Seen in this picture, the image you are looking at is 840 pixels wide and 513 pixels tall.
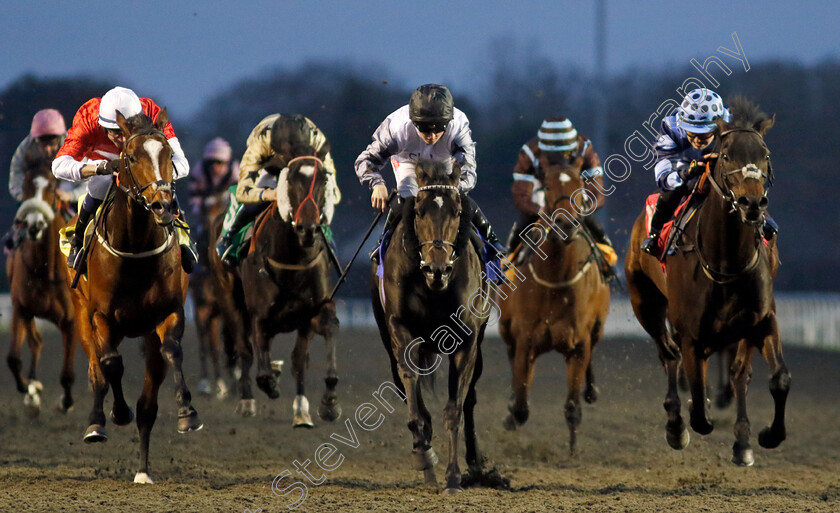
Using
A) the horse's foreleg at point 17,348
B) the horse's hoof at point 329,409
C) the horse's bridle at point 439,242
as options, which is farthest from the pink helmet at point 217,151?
the horse's bridle at point 439,242

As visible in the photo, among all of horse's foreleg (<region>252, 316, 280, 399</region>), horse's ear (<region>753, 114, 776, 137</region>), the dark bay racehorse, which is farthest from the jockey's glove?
the dark bay racehorse

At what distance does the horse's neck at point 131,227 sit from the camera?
6.77 meters

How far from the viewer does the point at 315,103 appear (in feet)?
117

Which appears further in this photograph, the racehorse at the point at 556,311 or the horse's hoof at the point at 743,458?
the racehorse at the point at 556,311

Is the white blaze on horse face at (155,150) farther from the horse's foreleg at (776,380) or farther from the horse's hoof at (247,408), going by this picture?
the horse's foreleg at (776,380)

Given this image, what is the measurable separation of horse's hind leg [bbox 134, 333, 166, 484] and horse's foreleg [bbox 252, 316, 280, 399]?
1.05m

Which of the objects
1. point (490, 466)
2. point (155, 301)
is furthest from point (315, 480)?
point (155, 301)

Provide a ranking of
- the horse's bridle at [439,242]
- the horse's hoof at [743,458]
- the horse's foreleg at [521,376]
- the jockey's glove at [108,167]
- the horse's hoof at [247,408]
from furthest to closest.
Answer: the horse's hoof at [247,408]
the horse's foreleg at [521,376]
the horse's hoof at [743,458]
the jockey's glove at [108,167]
the horse's bridle at [439,242]

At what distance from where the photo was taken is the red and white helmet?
22.7ft

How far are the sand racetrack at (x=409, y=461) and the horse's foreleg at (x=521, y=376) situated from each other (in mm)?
408

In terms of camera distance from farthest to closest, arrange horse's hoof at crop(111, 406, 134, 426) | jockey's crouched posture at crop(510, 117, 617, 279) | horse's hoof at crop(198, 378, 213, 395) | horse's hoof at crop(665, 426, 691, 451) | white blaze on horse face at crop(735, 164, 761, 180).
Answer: horse's hoof at crop(198, 378, 213, 395) < jockey's crouched posture at crop(510, 117, 617, 279) < horse's hoof at crop(665, 426, 691, 451) < horse's hoof at crop(111, 406, 134, 426) < white blaze on horse face at crop(735, 164, 761, 180)

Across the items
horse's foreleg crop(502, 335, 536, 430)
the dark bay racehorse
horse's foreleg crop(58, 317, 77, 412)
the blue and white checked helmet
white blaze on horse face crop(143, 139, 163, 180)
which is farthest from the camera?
the dark bay racehorse

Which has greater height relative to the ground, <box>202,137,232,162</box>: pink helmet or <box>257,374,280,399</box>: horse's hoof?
<box>202,137,232,162</box>: pink helmet

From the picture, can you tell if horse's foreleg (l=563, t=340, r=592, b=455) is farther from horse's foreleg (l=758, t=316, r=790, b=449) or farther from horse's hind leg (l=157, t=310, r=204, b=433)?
horse's hind leg (l=157, t=310, r=204, b=433)
